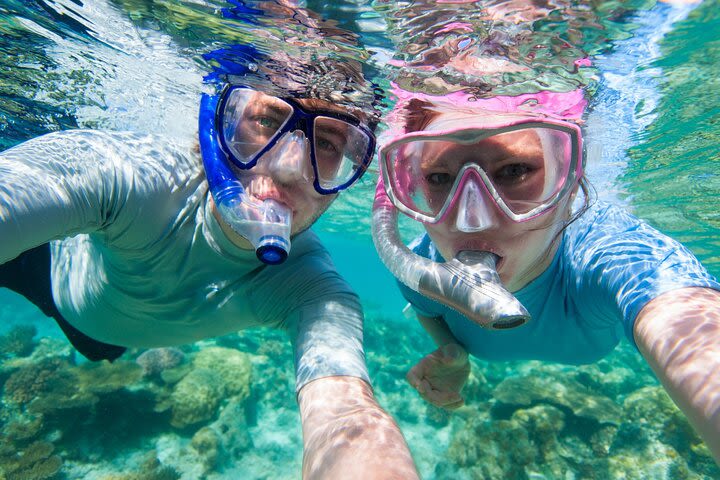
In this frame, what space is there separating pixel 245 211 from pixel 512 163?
2.11m

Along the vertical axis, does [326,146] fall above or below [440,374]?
above

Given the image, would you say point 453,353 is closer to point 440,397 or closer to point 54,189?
point 440,397

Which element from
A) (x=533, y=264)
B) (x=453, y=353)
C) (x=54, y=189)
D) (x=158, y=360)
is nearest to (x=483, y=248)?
(x=533, y=264)

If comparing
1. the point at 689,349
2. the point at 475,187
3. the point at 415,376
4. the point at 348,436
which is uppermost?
the point at 475,187

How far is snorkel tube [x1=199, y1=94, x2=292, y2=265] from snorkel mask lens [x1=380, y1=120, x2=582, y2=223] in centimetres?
115

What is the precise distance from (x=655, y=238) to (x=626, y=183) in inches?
486

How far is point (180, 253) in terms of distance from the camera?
3.18 meters

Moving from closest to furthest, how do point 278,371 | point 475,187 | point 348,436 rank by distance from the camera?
point 348,436 → point 475,187 → point 278,371

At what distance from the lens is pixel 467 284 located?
225cm

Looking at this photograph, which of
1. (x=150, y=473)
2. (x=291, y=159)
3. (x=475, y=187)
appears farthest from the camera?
(x=150, y=473)

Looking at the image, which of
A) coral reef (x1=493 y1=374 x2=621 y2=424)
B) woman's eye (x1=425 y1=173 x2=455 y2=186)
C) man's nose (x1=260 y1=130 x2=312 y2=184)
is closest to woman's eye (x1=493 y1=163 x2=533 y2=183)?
woman's eye (x1=425 y1=173 x2=455 y2=186)

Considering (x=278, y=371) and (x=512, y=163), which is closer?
(x=512, y=163)

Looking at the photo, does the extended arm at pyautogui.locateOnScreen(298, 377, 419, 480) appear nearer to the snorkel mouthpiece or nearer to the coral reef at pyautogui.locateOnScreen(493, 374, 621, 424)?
the snorkel mouthpiece

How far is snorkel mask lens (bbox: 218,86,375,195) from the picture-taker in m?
3.51
